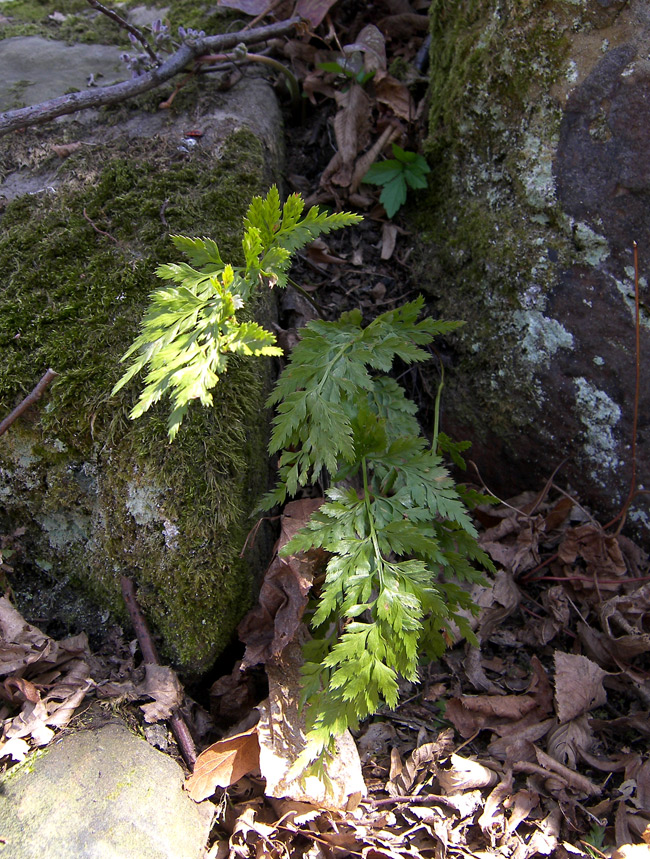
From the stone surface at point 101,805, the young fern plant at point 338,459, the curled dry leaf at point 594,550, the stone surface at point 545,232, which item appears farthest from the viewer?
the curled dry leaf at point 594,550

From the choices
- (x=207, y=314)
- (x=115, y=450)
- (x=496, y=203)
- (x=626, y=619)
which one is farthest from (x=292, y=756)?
(x=496, y=203)

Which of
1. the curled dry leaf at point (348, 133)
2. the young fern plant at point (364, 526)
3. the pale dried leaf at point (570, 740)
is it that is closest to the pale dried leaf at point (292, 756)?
the young fern plant at point (364, 526)

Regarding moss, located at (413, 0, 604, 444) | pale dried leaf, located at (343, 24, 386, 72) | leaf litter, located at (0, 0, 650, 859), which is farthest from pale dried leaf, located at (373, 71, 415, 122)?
leaf litter, located at (0, 0, 650, 859)

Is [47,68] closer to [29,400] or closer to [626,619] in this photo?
[29,400]

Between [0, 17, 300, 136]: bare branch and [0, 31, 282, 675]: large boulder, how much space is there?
428 millimetres

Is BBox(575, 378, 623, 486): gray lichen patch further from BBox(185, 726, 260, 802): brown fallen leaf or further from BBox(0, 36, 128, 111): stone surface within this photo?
BBox(0, 36, 128, 111): stone surface

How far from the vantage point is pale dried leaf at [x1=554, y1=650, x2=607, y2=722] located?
235cm

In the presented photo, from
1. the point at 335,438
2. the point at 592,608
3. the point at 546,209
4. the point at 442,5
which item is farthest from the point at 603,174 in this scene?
the point at 592,608

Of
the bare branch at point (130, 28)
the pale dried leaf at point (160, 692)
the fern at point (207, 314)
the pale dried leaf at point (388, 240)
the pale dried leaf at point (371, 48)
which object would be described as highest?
the bare branch at point (130, 28)

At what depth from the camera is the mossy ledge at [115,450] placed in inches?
94.3

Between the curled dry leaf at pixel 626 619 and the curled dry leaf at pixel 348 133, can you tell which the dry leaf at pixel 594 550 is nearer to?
the curled dry leaf at pixel 626 619

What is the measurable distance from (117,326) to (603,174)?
229 centimetres

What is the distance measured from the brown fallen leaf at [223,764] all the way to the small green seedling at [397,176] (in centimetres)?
273

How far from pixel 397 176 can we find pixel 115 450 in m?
2.19
